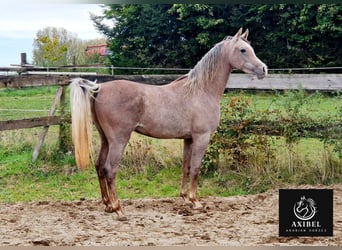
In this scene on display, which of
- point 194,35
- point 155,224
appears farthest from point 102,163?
point 194,35

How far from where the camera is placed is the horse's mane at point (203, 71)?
13.2 feet

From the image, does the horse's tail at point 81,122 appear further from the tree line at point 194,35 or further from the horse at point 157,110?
the tree line at point 194,35

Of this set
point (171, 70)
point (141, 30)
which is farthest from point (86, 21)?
point (171, 70)

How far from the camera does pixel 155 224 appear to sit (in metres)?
3.71

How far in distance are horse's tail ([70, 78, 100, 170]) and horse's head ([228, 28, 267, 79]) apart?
4.15 ft

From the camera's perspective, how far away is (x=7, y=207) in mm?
4180

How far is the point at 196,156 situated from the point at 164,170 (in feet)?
2.57

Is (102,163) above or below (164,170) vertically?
above

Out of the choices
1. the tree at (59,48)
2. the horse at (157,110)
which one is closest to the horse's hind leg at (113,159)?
the horse at (157,110)

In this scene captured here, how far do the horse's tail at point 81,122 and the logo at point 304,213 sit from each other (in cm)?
149

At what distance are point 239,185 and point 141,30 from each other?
183 cm

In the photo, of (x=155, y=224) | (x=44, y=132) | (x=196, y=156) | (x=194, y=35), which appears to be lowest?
(x=155, y=224)

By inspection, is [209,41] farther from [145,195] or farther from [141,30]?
[145,195]

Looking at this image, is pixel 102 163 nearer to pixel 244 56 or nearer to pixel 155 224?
pixel 155 224
